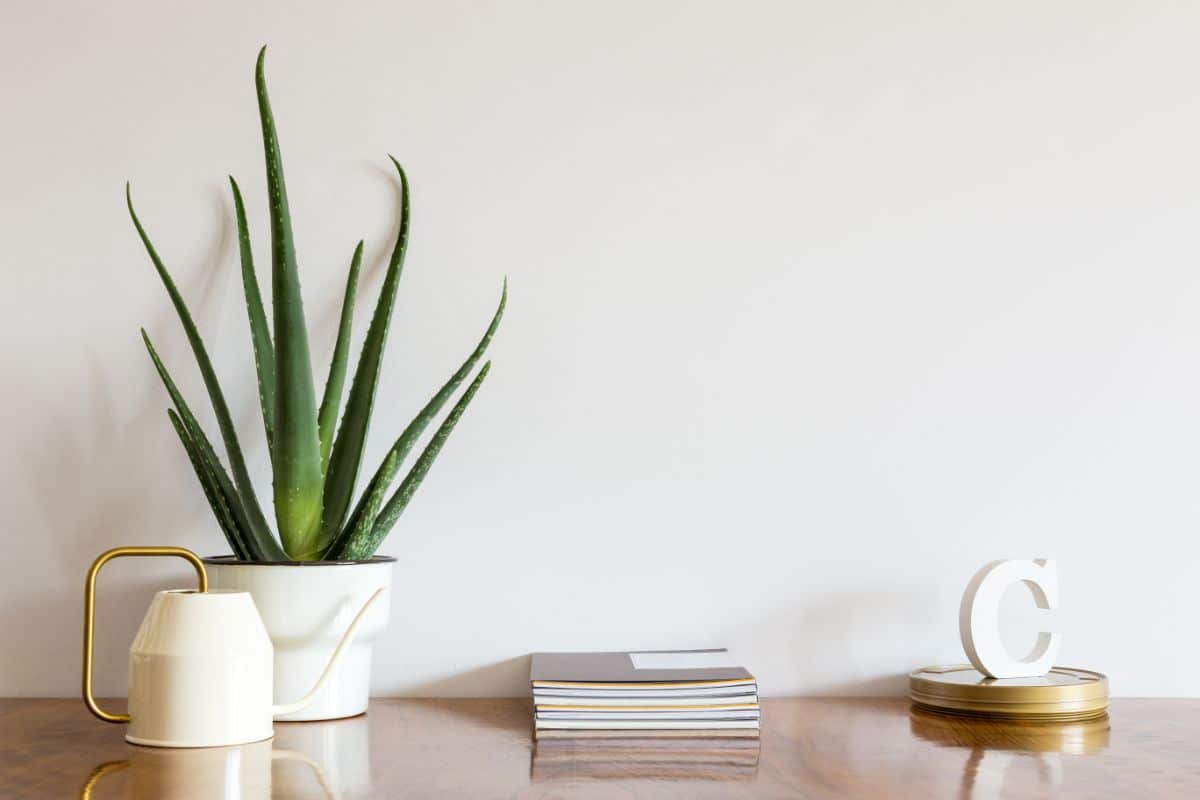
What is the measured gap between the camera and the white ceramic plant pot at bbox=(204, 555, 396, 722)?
979 mm

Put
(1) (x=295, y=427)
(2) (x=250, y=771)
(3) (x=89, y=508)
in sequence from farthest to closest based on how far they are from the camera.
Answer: (3) (x=89, y=508)
(1) (x=295, y=427)
(2) (x=250, y=771)

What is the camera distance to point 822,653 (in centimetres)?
117

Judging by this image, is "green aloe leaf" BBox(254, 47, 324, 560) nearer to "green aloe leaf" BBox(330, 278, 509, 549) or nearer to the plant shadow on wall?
"green aloe leaf" BBox(330, 278, 509, 549)

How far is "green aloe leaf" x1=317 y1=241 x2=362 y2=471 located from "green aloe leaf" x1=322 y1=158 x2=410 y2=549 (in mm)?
11

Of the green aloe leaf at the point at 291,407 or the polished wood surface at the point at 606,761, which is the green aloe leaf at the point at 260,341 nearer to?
the green aloe leaf at the point at 291,407

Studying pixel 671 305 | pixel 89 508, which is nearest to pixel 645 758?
pixel 671 305

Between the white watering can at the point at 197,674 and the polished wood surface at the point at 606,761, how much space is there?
2 centimetres

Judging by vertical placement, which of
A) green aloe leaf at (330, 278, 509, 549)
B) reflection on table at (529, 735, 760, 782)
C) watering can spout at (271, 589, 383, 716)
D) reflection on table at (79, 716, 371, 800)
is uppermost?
green aloe leaf at (330, 278, 509, 549)

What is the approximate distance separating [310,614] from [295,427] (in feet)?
0.55

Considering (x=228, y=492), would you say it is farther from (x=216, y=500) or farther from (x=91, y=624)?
(x=91, y=624)

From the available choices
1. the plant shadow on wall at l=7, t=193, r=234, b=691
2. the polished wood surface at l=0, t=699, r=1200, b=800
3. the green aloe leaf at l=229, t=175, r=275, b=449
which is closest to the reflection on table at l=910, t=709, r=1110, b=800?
the polished wood surface at l=0, t=699, r=1200, b=800

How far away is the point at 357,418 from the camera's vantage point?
1.07m

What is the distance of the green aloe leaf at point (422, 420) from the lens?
3.42ft

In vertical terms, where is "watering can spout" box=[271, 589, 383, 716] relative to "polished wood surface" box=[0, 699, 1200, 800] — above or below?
above
